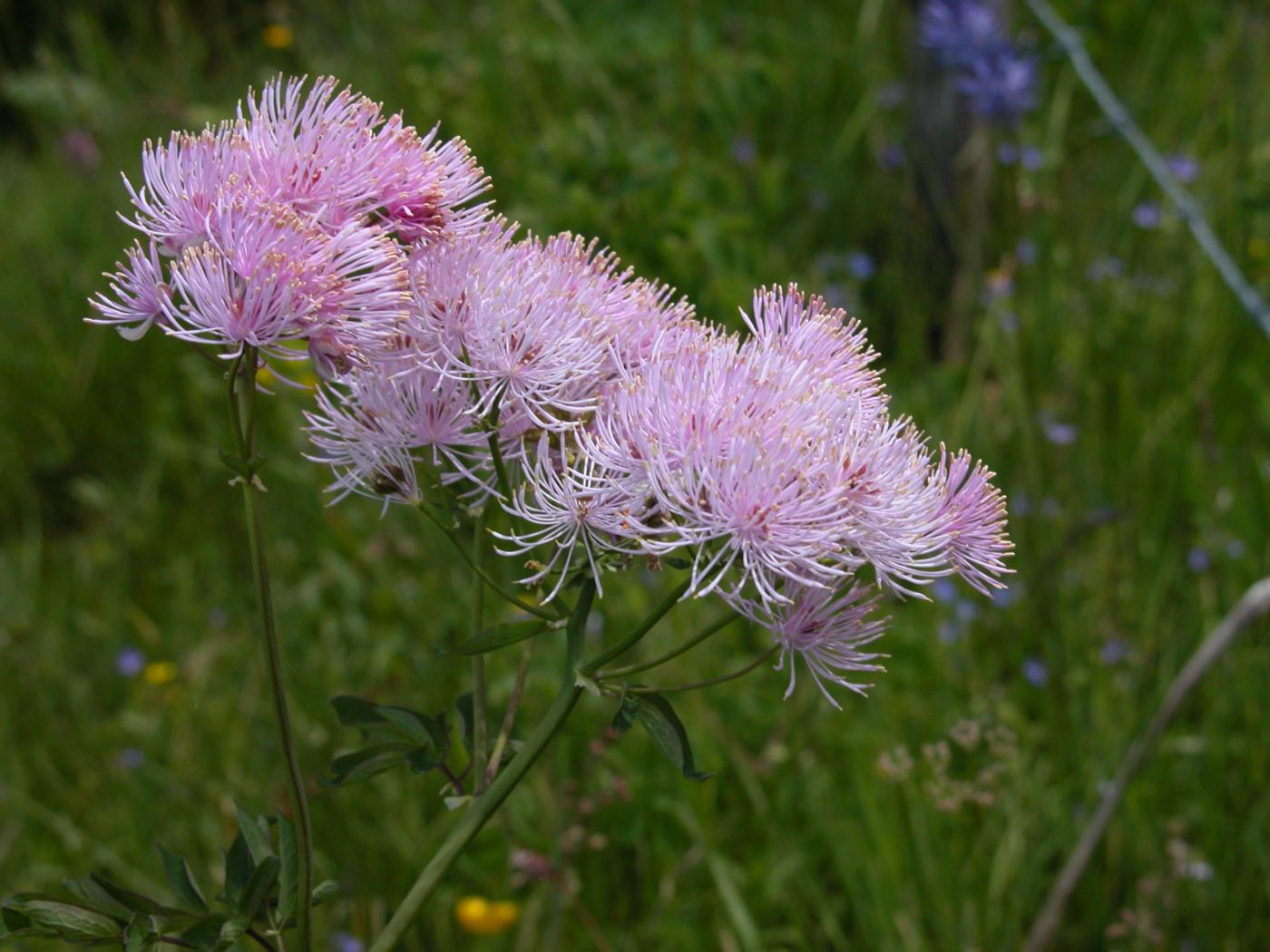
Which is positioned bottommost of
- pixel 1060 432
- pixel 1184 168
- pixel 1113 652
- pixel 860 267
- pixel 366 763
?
pixel 366 763

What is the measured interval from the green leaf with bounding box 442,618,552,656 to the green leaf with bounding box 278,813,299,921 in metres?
0.21

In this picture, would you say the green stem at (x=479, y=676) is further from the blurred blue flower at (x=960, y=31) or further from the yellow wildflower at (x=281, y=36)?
the yellow wildflower at (x=281, y=36)

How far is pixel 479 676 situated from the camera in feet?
3.89

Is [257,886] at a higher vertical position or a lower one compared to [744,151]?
lower

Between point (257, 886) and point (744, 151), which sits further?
point (744, 151)

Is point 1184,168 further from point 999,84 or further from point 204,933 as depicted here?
point 204,933

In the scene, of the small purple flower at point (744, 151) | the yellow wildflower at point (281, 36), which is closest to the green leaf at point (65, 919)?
the small purple flower at point (744, 151)

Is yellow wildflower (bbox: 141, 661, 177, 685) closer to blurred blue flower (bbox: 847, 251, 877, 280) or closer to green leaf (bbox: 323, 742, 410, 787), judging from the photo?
green leaf (bbox: 323, 742, 410, 787)

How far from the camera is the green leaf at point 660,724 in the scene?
1.04 metres

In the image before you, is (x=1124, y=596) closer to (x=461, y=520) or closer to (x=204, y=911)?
(x=461, y=520)

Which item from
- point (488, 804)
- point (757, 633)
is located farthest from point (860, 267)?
point (488, 804)

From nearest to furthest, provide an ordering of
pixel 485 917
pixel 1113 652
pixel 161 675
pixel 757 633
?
pixel 485 917 < pixel 1113 652 < pixel 757 633 < pixel 161 675

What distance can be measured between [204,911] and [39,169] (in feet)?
17.3

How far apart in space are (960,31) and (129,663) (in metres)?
2.52
